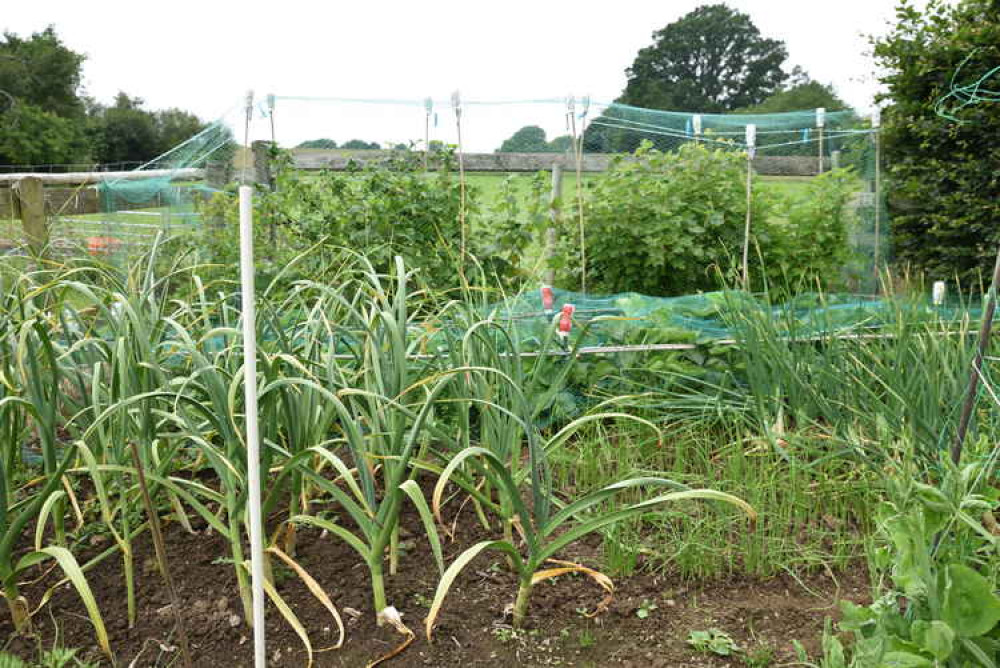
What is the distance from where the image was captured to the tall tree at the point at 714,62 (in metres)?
44.7

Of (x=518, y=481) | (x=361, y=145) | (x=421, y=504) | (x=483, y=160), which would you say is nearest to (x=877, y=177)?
(x=483, y=160)

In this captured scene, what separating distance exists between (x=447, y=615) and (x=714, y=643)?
2.11ft

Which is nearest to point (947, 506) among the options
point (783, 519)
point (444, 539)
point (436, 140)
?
point (783, 519)

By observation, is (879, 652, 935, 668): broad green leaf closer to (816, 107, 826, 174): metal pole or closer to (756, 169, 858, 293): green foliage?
(756, 169, 858, 293): green foliage

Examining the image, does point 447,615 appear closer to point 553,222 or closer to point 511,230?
point 511,230

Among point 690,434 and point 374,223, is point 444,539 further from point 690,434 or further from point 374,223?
point 374,223

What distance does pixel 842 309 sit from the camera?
3408 mm

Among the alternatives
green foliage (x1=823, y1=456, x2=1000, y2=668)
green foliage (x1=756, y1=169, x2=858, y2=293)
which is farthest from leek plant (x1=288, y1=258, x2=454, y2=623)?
green foliage (x1=756, y1=169, x2=858, y2=293)

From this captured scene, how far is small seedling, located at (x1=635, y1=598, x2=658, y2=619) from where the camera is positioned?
2.05 metres

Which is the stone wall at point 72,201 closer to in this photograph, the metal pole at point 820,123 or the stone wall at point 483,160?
the stone wall at point 483,160

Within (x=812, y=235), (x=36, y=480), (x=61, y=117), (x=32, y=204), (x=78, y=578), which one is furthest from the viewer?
(x=61, y=117)

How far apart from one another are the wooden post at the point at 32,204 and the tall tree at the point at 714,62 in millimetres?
42466

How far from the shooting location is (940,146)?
6531 mm

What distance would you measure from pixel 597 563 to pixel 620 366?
1.18 meters
